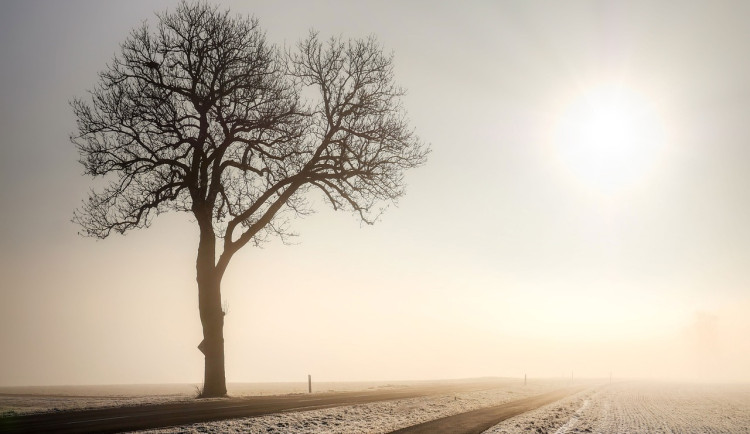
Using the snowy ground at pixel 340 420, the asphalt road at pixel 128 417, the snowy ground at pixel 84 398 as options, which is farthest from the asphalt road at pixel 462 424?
the snowy ground at pixel 84 398

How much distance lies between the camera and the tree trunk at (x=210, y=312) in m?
21.8

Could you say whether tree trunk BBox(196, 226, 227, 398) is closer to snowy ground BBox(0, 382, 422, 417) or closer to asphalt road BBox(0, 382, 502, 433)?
snowy ground BBox(0, 382, 422, 417)

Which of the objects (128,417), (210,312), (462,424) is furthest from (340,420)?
(210,312)

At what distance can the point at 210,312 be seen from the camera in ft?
73.6

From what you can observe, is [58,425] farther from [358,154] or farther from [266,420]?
[358,154]

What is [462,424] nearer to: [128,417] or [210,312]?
[128,417]

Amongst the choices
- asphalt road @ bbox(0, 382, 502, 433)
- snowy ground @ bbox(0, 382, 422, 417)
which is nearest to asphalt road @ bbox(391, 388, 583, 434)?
asphalt road @ bbox(0, 382, 502, 433)

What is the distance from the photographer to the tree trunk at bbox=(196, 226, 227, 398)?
21.8m

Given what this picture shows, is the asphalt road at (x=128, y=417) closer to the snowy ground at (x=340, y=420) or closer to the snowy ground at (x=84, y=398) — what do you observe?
the snowy ground at (x=340, y=420)

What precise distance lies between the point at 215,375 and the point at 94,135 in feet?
37.6

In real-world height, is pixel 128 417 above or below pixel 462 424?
above

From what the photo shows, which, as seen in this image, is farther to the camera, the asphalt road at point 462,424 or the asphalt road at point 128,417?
the asphalt road at point 462,424

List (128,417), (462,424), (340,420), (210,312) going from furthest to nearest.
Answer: (210,312), (462,424), (340,420), (128,417)

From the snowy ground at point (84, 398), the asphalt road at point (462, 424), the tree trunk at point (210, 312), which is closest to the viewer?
the asphalt road at point (462, 424)
